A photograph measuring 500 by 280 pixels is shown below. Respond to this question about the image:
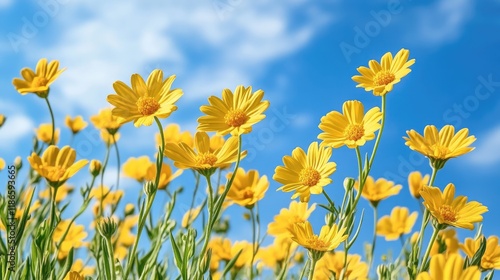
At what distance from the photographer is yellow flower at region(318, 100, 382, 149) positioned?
4.38 ft

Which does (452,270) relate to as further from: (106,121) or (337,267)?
(106,121)

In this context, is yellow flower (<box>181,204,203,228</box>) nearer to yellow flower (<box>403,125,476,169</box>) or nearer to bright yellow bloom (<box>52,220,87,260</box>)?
bright yellow bloom (<box>52,220,87,260</box>)

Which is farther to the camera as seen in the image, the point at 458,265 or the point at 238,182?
the point at 238,182

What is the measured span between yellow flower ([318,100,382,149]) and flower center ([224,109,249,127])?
0.17 metres

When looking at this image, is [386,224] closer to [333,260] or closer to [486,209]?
[333,260]

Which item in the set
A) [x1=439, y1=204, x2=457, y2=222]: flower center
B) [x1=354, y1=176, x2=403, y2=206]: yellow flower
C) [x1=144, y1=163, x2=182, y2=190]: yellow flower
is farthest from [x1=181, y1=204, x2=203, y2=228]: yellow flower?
[x1=439, y1=204, x2=457, y2=222]: flower center

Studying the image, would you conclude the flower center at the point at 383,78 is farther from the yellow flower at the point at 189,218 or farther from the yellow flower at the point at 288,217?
the yellow flower at the point at 189,218

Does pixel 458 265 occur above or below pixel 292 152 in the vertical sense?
below

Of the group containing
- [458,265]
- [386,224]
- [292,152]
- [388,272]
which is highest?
[386,224]

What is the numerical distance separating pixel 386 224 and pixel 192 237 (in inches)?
45.2

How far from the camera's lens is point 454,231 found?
2.16 metres

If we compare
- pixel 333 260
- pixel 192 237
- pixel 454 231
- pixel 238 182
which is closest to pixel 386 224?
pixel 454 231

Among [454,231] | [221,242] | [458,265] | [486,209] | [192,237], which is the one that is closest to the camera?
[458,265]

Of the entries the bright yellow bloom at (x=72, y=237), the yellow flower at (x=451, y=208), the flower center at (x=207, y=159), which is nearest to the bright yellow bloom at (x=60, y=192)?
the bright yellow bloom at (x=72, y=237)
